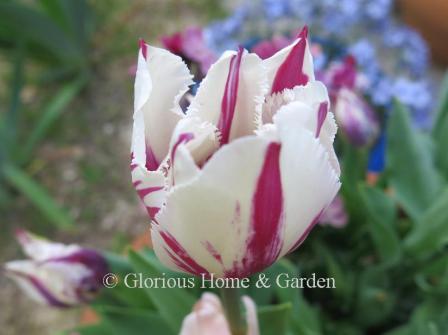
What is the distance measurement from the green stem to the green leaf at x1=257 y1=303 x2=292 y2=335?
58 mm

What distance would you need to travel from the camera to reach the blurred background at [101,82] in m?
1.20

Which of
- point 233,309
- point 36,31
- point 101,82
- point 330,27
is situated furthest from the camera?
point 101,82

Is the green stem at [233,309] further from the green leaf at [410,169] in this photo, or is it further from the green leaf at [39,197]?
the green leaf at [39,197]

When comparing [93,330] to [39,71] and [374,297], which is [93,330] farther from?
[39,71]

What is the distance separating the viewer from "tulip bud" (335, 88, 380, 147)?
0.58 m

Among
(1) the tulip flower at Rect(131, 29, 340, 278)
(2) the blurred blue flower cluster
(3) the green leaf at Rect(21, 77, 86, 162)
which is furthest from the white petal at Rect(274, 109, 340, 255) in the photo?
(3) the green leaf at Rect(21, 77, 86, 162)

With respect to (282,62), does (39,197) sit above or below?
above

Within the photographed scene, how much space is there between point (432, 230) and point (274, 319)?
203mm

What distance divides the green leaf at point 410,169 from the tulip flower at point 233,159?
Answer: 0.38 metres

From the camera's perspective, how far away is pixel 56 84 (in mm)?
1607

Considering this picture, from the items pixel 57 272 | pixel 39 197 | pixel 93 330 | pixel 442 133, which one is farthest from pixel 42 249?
pixel 39 197

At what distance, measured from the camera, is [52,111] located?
4.48 ft

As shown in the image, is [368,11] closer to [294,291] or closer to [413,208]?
[413,208]

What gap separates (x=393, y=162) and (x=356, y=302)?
15cm
